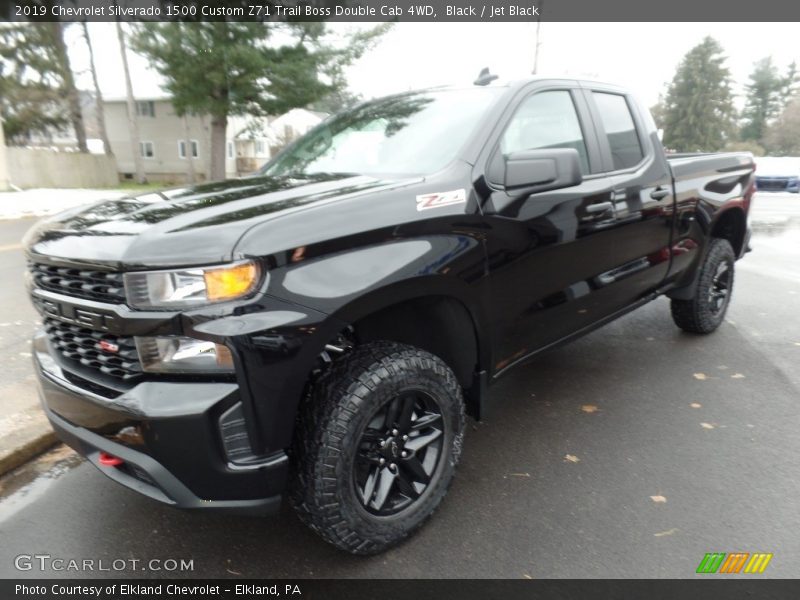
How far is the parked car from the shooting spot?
21.1m

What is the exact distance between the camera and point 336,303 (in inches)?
79.5

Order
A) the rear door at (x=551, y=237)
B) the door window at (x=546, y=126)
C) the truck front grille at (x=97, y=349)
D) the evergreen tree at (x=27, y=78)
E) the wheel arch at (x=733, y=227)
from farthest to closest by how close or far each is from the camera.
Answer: the evergreen tree at (x=27, y=78), the wheel arch at (x=733, y=227), the door window at (x=546, y=126), the rear door at (x=551, y=237), the truck front grille at (x=97, y=349)

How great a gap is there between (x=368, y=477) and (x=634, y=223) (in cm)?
238

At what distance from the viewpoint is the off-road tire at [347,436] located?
2090mm

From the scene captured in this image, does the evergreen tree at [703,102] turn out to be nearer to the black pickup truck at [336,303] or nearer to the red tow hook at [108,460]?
the black pickup truck at [336,303]

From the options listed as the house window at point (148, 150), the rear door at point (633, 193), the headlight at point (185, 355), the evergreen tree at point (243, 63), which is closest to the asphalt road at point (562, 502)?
the rear door at point (633, 193)

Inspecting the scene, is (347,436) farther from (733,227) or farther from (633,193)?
(733,227)

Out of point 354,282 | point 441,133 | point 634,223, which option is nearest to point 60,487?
point 354,282

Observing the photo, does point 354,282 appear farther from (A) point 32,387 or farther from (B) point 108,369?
(A) point 32,387

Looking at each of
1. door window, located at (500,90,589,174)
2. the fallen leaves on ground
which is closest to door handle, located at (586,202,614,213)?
door window, located at (500,90,589,174)

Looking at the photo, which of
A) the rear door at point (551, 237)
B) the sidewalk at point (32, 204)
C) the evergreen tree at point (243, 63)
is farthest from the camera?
the evergreen tree at point (243, 63)

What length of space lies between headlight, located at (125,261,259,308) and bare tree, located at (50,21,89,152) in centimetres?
3665

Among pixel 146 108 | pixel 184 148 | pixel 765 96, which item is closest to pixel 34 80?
pixel 146 108

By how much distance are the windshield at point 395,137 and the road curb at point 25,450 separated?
192 cm
